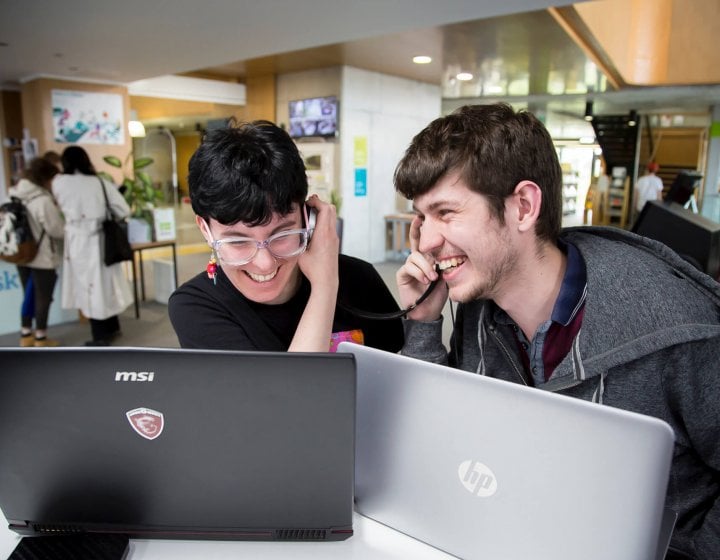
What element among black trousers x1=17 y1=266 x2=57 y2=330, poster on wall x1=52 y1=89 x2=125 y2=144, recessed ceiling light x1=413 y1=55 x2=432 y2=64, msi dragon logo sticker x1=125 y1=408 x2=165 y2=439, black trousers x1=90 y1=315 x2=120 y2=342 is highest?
recessed ceiling light x1=413 y1=55 x2=432 y2=64

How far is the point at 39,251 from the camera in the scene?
4.15 m

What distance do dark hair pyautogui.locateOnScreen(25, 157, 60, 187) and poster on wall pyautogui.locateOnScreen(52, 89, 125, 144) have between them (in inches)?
90.4

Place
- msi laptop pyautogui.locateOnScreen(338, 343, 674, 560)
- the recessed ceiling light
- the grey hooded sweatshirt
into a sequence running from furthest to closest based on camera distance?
the recessed ceiling light, the grey hooded sweatshirt, msi laptop pyautogui.locateOnScreen(338, 343, 674, 560)

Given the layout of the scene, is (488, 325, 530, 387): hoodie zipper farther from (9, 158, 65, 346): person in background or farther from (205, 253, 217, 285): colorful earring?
(9, 158, 65, 346): person in background

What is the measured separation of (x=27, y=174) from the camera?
425 cm

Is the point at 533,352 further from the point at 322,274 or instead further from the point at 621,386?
the point at 322,274

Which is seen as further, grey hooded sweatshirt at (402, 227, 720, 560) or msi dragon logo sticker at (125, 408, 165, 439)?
grey hooded sweatshirt at (402, 227, 720, 560)

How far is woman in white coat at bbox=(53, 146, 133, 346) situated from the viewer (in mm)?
4156

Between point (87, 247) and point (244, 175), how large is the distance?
3764 millimetres

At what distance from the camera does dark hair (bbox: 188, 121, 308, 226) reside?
1.10 m

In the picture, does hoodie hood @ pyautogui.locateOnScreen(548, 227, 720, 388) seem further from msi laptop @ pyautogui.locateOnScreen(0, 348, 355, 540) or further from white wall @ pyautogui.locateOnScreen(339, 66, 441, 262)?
white wall @ pyautogui.locateOnScreen(339, 66, 441, 262)

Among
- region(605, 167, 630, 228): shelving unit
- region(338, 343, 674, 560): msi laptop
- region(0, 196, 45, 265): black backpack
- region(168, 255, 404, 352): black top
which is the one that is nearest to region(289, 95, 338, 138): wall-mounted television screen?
region(0, 196, 45, 265): black backpack

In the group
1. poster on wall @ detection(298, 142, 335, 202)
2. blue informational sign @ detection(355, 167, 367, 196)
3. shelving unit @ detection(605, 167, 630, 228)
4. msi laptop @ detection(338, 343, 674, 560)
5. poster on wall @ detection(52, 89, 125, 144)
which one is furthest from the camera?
shelving unit @ detection(605, 167, 630, 228)

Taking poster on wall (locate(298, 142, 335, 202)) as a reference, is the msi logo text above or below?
below
